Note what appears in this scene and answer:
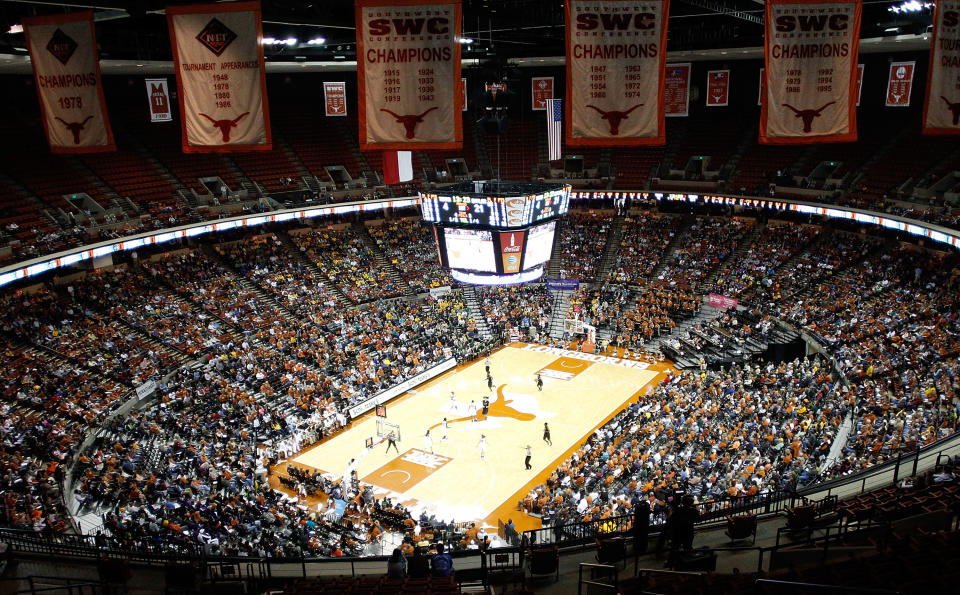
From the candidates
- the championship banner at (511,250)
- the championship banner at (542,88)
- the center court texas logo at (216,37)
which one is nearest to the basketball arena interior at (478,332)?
the center court texas logo at (216,37)

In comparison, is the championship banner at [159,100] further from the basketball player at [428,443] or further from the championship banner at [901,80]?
the championship banner at [901,80]

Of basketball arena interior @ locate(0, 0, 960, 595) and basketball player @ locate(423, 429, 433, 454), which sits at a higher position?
basketball arena interior @ locate(0, 0, 960, 595)

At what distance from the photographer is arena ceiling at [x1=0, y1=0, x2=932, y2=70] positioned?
20.3 m

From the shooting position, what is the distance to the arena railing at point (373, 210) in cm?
2884

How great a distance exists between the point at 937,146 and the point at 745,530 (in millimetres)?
31679

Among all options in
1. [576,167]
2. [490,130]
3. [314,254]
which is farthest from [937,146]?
[314,254]

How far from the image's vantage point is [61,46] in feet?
50.4

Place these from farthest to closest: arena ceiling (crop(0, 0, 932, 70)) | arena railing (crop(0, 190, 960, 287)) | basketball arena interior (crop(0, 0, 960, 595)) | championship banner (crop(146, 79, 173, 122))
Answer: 1. championship banner (crop(146, 79, 173, 122))
2. arena railing (crop(0, 190, 960, 287))
3. arena ceiling (crop(0, 0, 932, 70))
4. basketball arena interior (crop(0, 0, 960, 595))

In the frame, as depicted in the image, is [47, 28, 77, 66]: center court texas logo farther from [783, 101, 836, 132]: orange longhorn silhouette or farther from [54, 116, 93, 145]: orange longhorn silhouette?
[783, 101, 836, 132]: orange longhorn silhouette

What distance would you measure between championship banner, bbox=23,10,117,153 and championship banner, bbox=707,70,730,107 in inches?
1093

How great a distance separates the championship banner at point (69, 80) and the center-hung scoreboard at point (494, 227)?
14.7 meters

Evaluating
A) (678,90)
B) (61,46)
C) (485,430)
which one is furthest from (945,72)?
(485,430)

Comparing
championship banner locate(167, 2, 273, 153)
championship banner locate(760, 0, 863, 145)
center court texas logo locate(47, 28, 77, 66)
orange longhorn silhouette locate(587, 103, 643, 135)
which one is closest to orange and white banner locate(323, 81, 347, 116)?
center court texas logo locate(47, 28, 77, 66)

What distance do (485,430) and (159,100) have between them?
2080 centimetres
